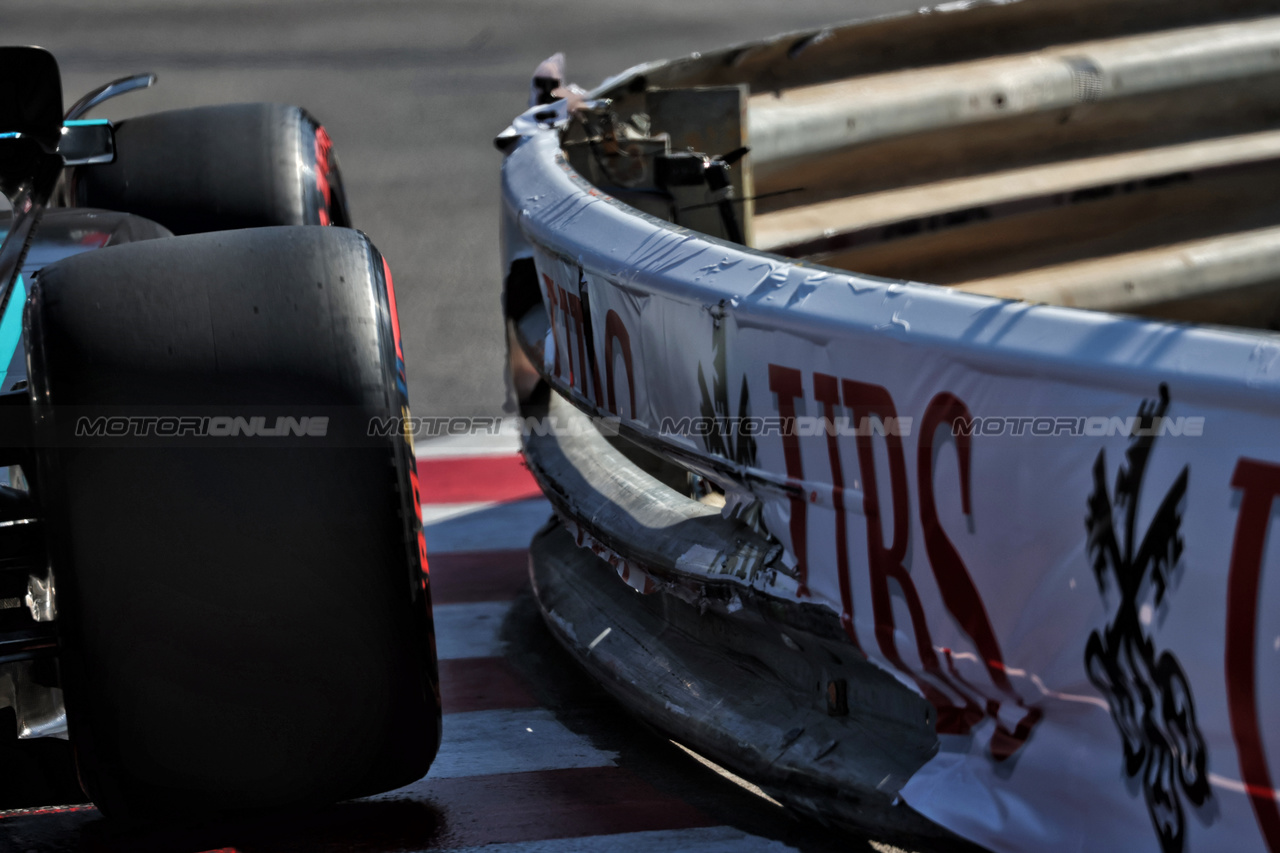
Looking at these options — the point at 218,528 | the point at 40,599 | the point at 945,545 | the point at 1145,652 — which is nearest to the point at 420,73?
the point at 40,599

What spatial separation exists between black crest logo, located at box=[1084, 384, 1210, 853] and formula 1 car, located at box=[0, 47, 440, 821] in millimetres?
876

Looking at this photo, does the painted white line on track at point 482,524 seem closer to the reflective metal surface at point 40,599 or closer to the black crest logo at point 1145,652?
the reflective metal surface at point 40,599

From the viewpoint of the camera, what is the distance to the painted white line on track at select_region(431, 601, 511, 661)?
284 centimetres

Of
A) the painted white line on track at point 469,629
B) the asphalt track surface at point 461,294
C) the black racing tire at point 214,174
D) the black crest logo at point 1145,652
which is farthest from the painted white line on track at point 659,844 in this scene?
the black racing tire at point 214,174

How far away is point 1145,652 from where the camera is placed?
1.41 m

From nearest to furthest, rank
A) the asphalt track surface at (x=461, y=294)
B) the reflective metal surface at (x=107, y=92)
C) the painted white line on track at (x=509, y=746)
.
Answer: the asphalt track surface at (x=461, y=294) → the painted white line on track at (x=509, y=746) → the reflective metal surface at (x=107, y=92)

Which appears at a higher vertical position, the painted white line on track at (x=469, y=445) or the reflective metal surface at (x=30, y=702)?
the reflective metal surface at (x=30, y=702)

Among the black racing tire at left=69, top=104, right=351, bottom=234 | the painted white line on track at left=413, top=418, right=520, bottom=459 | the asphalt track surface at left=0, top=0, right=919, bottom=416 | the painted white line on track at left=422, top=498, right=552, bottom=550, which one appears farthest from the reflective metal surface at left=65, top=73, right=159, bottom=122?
the asphalt track surface at left=0, top=0, right=919, bottom=416

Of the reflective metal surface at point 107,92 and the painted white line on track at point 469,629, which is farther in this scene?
the reflective metal surface at point 107,92

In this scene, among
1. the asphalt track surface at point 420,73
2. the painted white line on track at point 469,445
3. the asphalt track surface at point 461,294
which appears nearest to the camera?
the asphalt track surface at point 461,294

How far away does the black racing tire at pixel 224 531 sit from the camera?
1658mm

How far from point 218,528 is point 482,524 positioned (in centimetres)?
211

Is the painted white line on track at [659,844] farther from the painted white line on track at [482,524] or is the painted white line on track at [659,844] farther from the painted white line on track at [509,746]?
the painted white line on track at [482,524]

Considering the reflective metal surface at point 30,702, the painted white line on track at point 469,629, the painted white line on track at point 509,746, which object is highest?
the reflective metal surface at point 30,702
